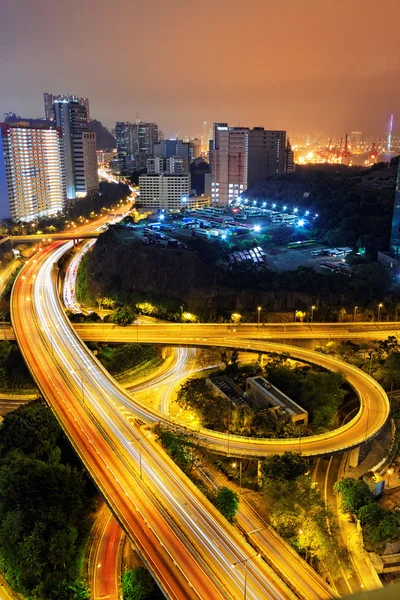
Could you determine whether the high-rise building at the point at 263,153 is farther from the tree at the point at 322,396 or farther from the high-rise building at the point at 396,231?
the tree at the point at 322,396

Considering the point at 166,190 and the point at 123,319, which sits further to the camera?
the point at 166,190

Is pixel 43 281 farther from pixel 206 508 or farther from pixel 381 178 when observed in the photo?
pixel 381 178

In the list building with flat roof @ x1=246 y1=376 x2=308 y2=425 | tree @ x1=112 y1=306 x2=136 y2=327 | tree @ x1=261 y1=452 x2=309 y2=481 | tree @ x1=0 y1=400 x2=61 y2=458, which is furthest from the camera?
tree @ x1=112 y1=306 x2=136 y2=327

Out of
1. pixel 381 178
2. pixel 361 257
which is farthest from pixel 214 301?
pixel 381 178

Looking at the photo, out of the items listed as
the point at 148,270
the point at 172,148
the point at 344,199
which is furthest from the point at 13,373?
the point at 172,148

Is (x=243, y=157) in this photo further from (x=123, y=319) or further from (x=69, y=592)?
(x=69, y=592)

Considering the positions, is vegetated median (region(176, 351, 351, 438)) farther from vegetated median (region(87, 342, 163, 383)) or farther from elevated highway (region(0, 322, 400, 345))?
vegetated median (region(87, 342, 163, 383))

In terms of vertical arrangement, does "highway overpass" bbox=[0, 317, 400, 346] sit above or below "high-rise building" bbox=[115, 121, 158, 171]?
below

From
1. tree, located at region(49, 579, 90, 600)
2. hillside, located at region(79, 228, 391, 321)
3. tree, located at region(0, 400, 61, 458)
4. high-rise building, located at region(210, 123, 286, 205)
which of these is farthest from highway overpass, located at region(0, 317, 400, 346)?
high-rise building, located at region(210, 123, 286, 205)
